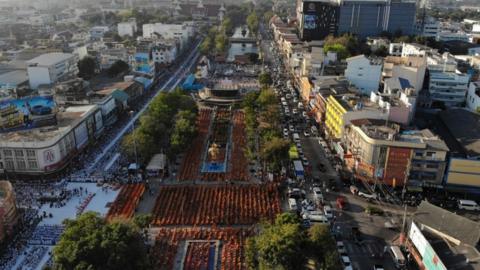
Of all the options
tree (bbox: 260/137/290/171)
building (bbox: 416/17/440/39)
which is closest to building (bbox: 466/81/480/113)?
tree (bbox: 260/137/290/171)

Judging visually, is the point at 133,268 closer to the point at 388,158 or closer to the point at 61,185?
the point at 61,185

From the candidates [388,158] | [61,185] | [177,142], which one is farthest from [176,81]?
[388,158]

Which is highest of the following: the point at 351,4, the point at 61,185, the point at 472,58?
the point at 351,4

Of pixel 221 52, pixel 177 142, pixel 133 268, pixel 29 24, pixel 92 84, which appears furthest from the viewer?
pixel 29 24

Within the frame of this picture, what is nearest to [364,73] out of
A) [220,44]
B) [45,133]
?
[45,133]

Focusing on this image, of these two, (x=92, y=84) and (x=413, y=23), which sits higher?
(x=413, y=23)

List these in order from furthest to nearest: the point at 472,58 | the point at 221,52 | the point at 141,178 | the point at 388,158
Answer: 1. the point at 221,52
2. the point at 472,58
3. the point at 141,178
4. the point at 388,158

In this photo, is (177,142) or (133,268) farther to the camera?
(177,142)

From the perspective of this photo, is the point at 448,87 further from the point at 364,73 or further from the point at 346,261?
the point at 346,261
